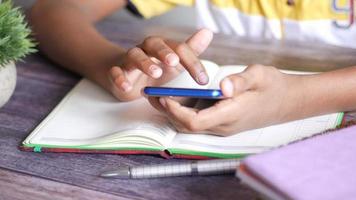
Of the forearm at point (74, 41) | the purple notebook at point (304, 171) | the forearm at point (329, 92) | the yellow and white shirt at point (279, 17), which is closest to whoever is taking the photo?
the purple notebook at point (304, 171)

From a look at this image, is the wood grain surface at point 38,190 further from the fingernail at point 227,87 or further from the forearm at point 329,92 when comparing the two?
the forearm at point 329,92

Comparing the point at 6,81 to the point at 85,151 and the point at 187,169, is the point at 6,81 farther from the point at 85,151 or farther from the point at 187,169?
the point at 187,169

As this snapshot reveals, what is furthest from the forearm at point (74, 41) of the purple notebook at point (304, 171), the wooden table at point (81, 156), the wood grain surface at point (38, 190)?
the purple notebook at point (304, 171)

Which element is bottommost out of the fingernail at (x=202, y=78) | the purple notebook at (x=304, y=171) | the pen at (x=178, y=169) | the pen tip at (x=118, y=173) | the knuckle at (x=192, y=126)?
the pen tip at (x=118, y=173)

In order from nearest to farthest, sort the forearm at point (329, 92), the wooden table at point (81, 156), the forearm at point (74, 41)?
1. the wooden table at point (81, 156)
2. the forearm at point (329, 92)
3. the forearm at point (74, 41)

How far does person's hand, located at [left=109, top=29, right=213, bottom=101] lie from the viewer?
0.75 metres

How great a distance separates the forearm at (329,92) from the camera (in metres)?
0.77

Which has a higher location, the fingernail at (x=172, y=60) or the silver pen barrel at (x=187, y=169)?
the fingernail at (x=172, y=60)

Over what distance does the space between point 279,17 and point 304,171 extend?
0.73 m

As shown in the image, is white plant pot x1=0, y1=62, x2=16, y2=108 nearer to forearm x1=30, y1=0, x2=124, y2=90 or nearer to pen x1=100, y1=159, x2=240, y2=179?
forearm x1=30, y1=0, x2=124, y2=90

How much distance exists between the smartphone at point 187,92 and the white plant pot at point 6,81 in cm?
26

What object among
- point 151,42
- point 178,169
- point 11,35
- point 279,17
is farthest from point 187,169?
point 279,17

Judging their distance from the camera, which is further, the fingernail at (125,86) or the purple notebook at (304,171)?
the fingernail at (125,86)

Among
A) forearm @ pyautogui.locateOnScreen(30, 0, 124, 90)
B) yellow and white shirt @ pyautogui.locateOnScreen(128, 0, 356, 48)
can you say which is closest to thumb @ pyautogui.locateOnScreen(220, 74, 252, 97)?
forearm @ pyautogui.locateOnScreen(30, 0, 124, 90)
